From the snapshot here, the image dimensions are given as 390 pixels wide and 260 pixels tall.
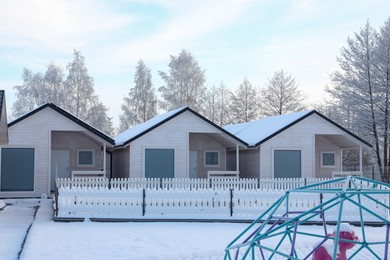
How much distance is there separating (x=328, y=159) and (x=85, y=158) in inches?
505

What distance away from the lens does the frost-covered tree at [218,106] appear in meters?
58.8

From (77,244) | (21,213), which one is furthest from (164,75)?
(77,244)

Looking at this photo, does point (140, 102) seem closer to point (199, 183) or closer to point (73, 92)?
point (73, 92)

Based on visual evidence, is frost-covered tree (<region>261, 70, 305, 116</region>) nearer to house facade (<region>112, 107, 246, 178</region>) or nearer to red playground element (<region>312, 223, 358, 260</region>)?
house facade (<region>112, 107, 246, 178</region>)

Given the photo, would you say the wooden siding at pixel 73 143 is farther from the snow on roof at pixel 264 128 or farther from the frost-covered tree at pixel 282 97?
the frost-covered tree at pixel 282 97

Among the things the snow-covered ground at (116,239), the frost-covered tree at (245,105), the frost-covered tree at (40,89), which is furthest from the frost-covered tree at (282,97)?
the snow-covered ground at (116,239)

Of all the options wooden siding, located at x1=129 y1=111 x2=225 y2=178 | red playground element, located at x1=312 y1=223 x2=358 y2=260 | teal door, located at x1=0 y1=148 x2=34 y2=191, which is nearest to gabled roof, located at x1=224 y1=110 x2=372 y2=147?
wooden siding, located at x1=129 y1=111 x2=225 y2=178

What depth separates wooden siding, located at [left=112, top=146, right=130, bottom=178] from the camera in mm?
26859

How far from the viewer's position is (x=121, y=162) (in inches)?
1143

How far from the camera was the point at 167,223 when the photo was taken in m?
16.7

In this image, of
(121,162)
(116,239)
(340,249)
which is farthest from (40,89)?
(340,249)

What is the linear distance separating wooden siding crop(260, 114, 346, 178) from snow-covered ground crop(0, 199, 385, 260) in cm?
1078

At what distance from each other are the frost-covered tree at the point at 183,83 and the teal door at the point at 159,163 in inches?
1036

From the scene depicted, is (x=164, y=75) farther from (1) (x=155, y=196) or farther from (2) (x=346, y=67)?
(1) (x=155, y=196)
